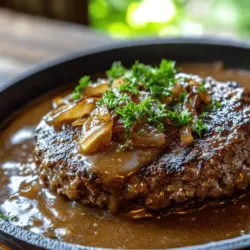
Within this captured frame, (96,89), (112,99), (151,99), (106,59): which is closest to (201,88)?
(151,99)

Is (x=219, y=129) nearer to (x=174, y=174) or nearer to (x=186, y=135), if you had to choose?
(x=186, y=135)

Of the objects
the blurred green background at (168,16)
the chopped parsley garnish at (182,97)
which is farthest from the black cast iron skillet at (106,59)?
the blurred green background at (168,16)

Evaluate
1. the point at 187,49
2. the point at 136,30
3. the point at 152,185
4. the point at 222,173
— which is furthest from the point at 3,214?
the point at 136,30

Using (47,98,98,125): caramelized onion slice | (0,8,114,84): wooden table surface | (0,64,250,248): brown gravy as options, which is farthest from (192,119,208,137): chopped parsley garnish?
(0,8,114,84): wooden table surface

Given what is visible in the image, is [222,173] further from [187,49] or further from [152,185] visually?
[187,49]

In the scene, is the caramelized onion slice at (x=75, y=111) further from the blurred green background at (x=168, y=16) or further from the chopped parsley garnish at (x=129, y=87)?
the blurred green background at (x=168, y=16)

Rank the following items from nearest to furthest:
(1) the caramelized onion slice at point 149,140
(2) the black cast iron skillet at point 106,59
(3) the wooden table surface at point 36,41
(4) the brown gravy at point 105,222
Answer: (4) the brown gravy at point 105,222, (1) the caramelized onion slice at point 149,140, (2) the black cast iron skillet at point 106,59, (3) the wooden table surface at point 36,41
